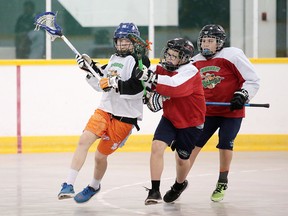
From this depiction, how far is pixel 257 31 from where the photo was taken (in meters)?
12.6

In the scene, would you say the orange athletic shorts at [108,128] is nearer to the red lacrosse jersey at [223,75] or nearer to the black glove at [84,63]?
the black glove at [84,63]

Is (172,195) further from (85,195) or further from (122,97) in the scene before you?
(122,97)

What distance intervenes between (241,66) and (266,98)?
428cm

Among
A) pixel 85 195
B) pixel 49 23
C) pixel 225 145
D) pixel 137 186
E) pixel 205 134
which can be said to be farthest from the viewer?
pixel 137 186

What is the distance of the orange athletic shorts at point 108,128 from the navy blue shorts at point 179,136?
0.27 m

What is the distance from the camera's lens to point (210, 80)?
803 cm

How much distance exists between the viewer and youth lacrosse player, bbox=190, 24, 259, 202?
799cm

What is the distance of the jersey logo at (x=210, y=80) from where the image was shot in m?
8.02

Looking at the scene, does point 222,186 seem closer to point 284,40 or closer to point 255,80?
point 255,80

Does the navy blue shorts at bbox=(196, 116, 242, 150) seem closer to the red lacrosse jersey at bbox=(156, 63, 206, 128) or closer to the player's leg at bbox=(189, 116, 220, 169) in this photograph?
A: the player's leg at bbox=(189, 116, 220, 169)

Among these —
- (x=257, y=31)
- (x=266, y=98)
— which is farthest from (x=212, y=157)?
(x=257, y=31)

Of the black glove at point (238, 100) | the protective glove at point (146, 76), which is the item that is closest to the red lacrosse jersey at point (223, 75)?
the black glove at point (238, 100)

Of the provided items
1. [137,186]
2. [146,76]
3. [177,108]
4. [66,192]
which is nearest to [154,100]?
[177,108]

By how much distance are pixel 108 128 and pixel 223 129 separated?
96 centimetres
